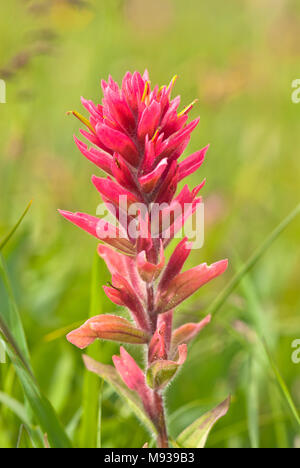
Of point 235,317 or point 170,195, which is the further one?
point 235,317

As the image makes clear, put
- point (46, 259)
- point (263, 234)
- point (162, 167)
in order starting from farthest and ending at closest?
point (263, 234), point (46, 259), point (162, 167)

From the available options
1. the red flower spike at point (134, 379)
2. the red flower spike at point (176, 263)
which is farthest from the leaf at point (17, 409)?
the red flower spike at point (176, 263)

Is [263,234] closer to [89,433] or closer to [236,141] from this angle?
[236,141]

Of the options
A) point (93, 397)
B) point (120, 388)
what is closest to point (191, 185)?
point (93, 397)

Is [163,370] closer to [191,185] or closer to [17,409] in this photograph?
[17,409]

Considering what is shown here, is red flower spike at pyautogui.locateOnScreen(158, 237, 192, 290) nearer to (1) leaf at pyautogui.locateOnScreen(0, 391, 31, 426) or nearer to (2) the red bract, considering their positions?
(2) the red bract

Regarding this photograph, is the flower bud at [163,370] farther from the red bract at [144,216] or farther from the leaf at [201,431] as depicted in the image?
the leaf at [201,431]

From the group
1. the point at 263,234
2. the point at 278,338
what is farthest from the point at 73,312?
the point at 263,234

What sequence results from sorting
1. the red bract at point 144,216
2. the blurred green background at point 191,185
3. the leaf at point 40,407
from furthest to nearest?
the blurred green background at point 191,185
the leaf at point 40,407
the red bract at point 144,216
